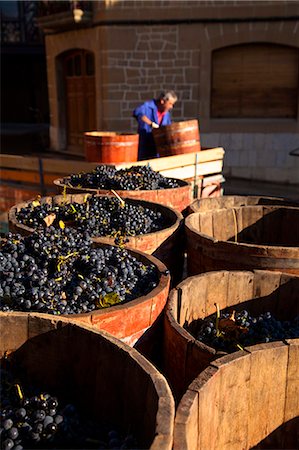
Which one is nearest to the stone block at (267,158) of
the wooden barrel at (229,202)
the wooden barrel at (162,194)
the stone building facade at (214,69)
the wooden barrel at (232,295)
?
the stone building facade at (214,69)

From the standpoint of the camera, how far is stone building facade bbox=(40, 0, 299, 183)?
10.4 m

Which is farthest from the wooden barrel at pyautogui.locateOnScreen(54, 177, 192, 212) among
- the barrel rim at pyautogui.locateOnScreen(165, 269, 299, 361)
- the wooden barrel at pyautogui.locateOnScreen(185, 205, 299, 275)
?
the barrel rim at pyautogui.locateOnScreen(165, 269, 299, 361)

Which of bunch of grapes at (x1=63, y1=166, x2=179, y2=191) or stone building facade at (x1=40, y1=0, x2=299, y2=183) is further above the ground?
stone building facade at (x1=40, y1=0, x2=299, y2=183)

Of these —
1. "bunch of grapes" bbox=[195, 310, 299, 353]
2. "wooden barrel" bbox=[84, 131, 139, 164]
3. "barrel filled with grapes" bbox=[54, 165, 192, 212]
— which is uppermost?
"wooden barrel" bbox=[84, 131, 139, 164]

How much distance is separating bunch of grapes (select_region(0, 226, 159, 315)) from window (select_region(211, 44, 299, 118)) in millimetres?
8637

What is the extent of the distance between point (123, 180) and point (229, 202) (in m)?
1.11

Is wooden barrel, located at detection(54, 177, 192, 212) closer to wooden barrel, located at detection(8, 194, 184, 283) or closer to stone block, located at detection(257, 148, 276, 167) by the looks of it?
wooden barrel, located at detection(8, 194, 184, 283)

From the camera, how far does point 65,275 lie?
2.70 m

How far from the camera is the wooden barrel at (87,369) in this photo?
5.76 ft

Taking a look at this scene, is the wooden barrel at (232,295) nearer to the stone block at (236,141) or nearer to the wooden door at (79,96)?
the stone block at (236,141)

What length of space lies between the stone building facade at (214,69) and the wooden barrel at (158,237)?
23.8 ft

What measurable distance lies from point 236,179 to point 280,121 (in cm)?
165

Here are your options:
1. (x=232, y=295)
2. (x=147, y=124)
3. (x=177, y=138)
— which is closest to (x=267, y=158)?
(x=147, y=124)

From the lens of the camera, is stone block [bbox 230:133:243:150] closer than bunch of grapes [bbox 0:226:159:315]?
No
